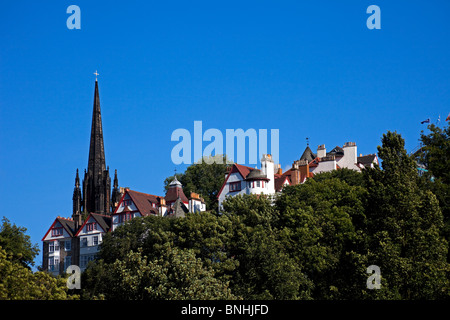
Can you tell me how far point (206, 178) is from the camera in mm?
123312

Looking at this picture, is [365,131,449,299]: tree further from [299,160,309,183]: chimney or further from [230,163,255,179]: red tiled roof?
[299,160,309,183]: chimney

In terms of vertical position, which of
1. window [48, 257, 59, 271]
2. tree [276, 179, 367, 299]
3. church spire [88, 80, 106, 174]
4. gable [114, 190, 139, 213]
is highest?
church spire [88, 80, 106, 174]

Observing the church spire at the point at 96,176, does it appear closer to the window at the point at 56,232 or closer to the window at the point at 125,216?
the window at the point at 56,232

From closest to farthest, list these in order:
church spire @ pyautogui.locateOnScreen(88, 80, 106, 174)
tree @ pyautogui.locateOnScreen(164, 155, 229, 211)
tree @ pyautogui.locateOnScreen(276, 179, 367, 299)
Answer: tree @ pyautogui.locateOnScreen(276, 179, 367, 299), tree @ pyautogui.locateOnScreen(164, 155, 229, 211), church spire @ pyautogui.locateOnScreen(88, 80, 106, 174)

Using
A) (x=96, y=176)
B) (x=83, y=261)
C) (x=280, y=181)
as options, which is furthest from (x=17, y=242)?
(x=96, y=176)

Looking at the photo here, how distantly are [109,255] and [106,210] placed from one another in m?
77.6

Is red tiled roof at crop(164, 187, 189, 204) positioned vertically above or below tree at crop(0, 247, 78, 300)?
above

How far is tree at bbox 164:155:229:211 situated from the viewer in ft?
395

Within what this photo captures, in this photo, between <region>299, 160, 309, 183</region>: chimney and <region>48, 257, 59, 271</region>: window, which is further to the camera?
<region>48, 257, 59, 271</region>: window

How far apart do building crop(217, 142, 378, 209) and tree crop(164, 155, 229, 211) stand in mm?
8901

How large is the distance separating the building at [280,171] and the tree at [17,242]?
89.1ft

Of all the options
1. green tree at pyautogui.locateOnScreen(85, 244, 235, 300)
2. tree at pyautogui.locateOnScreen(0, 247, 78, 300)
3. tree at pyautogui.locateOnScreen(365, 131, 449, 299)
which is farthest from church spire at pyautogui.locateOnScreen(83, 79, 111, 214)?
tree at pyautogui.locateOnScreen(0, 247, 78, 300)

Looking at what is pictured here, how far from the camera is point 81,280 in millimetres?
86562

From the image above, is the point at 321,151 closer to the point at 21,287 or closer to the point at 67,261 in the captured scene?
the point at 67,261
